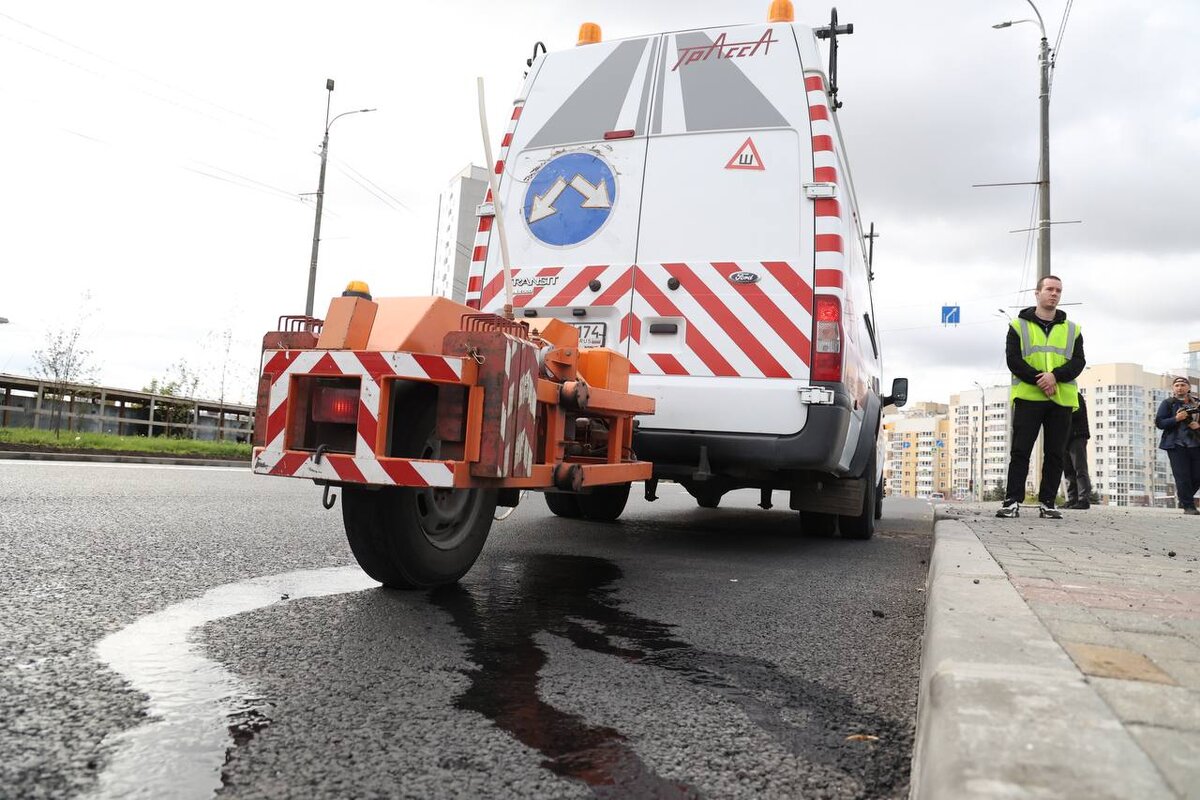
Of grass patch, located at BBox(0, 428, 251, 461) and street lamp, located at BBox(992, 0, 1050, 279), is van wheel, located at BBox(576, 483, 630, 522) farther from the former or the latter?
grass patch, located at BBox(0, 428, 251, 461)

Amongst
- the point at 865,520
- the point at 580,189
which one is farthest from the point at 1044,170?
the point at 580,189

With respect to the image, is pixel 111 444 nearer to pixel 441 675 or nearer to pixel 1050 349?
pixel 1050 349

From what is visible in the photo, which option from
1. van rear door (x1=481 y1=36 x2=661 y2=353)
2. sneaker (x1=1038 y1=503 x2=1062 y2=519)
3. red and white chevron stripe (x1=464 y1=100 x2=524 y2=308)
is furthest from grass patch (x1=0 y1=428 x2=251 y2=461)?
sneaker (x1=1038 y1=503 x2=1062 y2=519)

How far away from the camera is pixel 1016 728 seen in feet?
4.46

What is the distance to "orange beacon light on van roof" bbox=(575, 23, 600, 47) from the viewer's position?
5484 millimetres

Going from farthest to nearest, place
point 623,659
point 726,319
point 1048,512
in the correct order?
point 1048,512 → point 726,319 → point 623,659

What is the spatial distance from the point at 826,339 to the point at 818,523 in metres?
2.23

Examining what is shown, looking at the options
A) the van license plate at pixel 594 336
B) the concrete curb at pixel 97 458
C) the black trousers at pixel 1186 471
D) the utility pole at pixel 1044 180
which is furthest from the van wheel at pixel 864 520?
the concrete curb at pixel 97 458

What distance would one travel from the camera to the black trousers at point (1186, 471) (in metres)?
9.96

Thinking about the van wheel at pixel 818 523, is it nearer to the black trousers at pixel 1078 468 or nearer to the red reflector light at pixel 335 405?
the red reflector light at pixel 335 405

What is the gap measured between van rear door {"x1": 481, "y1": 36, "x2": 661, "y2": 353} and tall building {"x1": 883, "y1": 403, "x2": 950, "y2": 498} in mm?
107644

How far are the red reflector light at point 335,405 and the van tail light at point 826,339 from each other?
252 centimetres

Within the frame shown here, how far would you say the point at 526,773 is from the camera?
1.69m

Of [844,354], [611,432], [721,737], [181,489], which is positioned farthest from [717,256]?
[181,489]
